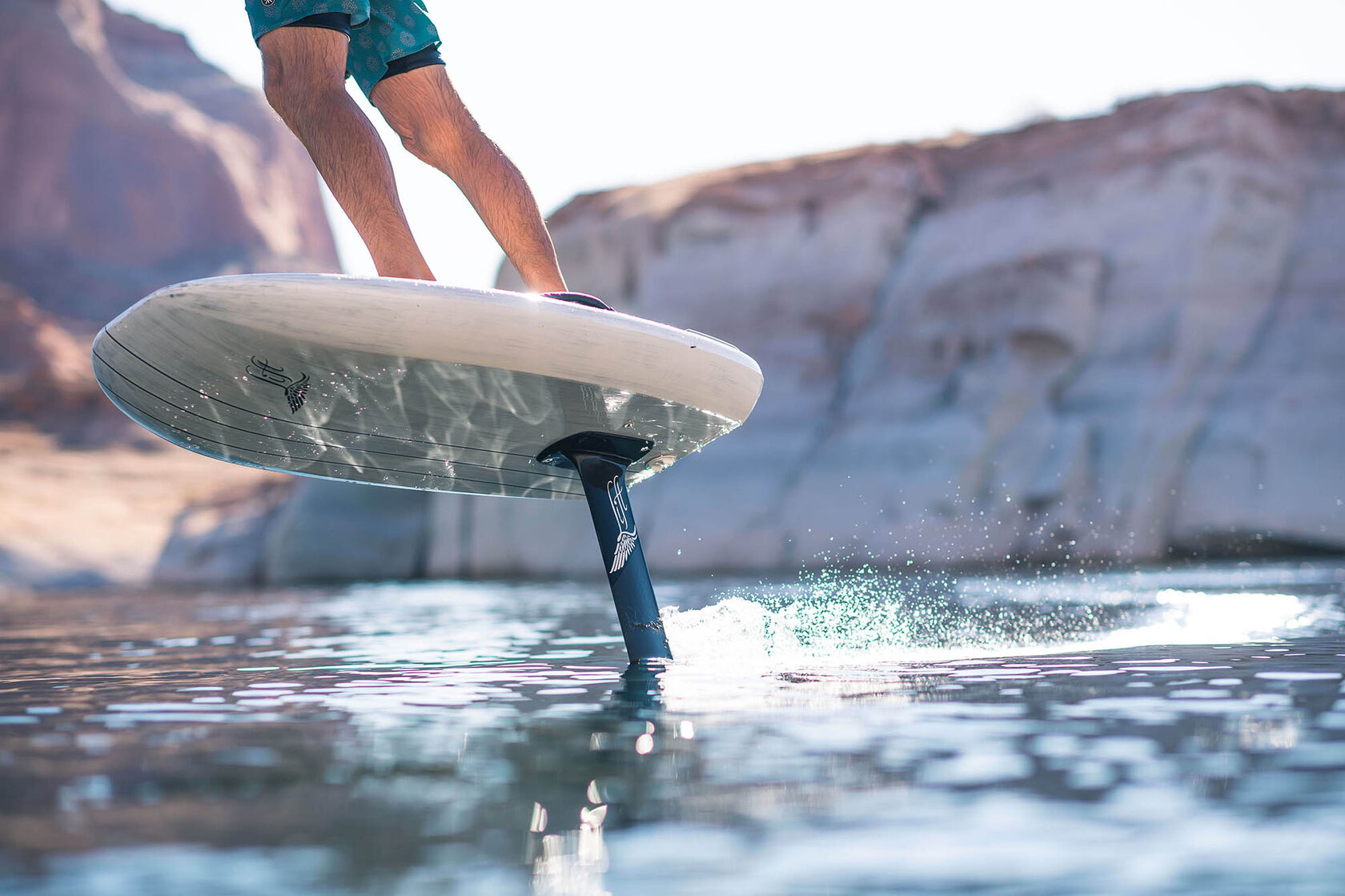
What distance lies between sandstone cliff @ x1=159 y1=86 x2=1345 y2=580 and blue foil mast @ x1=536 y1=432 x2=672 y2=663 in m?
7.42

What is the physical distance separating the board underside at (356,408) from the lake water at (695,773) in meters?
0.33

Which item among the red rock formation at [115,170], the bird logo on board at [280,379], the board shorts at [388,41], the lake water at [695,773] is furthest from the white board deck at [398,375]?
the red rock formation at [115,170]

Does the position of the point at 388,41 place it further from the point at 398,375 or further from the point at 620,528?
the point at 620,528

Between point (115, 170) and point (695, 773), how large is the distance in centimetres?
2896

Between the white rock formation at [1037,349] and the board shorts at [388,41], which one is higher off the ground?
the white rock formation at [1037,349]

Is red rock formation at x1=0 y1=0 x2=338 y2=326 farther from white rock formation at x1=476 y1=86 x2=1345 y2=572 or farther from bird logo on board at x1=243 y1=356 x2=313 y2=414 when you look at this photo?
bird logo on board at x1=243 y1=356 x2=313 y2=414

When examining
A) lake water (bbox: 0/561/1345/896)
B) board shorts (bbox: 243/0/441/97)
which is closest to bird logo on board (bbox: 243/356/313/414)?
lake water (bbox: 0/561/1345/896)

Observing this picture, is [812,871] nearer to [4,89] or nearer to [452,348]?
[452,348]

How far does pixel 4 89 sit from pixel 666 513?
2221 centimetres

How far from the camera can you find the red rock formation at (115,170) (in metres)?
24.3

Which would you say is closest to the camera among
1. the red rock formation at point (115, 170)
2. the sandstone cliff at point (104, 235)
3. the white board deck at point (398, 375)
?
the white board deck at point (398, 375)

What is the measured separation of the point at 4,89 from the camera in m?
24.9

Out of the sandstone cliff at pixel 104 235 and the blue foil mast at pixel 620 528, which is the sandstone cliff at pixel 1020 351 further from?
the blue foil mast at pixel 620 528

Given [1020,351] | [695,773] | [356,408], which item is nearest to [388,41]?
[356,408]
